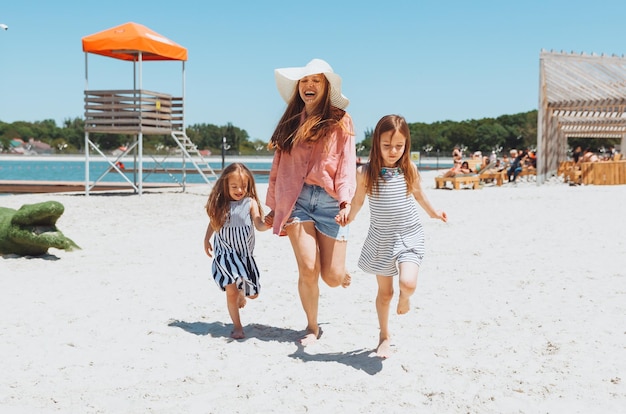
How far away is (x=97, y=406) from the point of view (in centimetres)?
296

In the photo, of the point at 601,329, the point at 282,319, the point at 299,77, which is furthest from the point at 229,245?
the point at 601,329

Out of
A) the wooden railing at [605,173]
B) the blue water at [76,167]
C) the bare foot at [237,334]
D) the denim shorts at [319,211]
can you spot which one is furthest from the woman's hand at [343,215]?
the blue water at [76,167]

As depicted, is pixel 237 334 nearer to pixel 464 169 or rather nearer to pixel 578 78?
pixel 464 169

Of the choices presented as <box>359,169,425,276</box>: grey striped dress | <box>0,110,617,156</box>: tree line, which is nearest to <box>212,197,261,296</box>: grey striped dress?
<box>359,169,425,276</box>: grey striped dress

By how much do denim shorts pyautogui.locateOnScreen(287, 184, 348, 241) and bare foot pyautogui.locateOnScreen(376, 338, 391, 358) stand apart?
62cm

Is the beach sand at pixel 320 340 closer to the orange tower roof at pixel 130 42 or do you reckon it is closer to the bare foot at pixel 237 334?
the bare foot at pixel 237 334

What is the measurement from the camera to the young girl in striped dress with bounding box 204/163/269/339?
4000mm

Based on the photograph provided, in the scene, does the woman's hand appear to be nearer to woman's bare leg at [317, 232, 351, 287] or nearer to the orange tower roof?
woman's bare leg at [317, 232, 351, 287]

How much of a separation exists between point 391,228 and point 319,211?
1.49 ft

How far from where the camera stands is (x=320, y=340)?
13.2 ft

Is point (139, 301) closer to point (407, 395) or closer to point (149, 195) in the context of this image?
point (407, 395)

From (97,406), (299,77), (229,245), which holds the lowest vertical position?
(97,406)

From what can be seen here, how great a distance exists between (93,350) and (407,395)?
6.04 ft

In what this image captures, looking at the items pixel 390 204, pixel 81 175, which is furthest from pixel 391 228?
pixel 81 175
